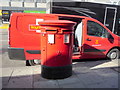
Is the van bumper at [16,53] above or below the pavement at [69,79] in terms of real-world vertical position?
above

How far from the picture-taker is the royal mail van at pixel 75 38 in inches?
225

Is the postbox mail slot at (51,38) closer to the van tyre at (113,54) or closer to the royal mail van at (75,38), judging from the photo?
the royal mail van at (75,38)

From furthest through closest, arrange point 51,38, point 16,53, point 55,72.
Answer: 1. point 16,53
2. point 55,72
3. point 51,38

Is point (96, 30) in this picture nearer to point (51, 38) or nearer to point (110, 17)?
point (51, 38)

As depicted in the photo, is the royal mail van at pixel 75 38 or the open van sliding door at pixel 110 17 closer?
the royal mail van at pixel 75 38

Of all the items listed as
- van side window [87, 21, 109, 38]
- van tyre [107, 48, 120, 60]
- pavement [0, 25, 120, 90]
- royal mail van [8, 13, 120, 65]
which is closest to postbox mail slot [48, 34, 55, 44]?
pavement [0, 25, 120, 90]

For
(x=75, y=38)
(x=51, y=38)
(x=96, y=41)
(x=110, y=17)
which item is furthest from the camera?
(x=110, y=17)

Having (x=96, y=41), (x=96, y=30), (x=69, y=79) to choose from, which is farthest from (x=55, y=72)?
(x=96, y=30)

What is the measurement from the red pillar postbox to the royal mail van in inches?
53.6

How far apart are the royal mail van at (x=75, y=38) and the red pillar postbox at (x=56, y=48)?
136cm

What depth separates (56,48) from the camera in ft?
14.7

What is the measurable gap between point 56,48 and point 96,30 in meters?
2.94

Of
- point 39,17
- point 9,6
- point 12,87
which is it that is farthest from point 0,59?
point 9,6

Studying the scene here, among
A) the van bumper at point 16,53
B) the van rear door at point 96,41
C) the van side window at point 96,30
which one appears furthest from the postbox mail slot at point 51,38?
the van side window at point 96,30
